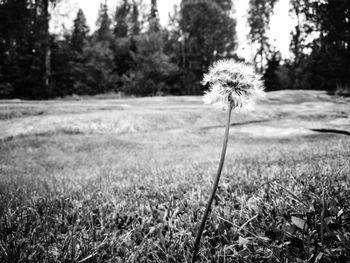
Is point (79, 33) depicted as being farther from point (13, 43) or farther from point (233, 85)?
point (233, 85)

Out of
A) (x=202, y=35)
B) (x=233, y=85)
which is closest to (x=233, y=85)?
(x=233, y=85)

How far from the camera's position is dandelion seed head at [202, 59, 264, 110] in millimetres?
1761

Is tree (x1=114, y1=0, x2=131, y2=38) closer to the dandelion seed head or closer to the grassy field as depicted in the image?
the grassy field

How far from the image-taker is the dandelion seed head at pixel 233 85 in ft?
5.78

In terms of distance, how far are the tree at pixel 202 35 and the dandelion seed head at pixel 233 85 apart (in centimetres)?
3849

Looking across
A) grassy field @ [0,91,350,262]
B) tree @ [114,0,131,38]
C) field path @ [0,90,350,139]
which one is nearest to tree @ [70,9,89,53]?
tree @ [114,0,131,38]

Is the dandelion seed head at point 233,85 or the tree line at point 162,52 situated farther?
the tree line at point 162,52

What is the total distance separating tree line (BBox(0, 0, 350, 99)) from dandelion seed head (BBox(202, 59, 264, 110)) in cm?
2410

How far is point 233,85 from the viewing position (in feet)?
5.84

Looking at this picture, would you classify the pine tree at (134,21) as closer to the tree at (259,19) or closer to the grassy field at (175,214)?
the tree at (259,19)

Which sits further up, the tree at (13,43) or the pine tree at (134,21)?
the pine tree at (134,21)

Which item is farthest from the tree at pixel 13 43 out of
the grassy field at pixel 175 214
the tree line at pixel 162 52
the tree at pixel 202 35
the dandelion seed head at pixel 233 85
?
the dandelion seed head at pixel 233 85

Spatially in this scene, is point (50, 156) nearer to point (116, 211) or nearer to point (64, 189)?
point (64, 189)

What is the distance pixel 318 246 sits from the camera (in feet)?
5.98
